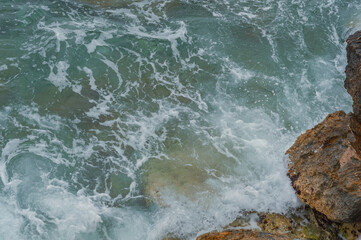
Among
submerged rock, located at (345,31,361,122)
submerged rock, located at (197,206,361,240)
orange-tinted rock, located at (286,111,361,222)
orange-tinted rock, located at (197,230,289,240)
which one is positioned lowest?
submerged rock, located at (197,206,361,240)

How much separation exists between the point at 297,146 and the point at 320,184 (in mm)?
1760

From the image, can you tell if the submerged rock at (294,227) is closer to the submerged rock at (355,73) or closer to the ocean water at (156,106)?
the ocean water at (156,106)

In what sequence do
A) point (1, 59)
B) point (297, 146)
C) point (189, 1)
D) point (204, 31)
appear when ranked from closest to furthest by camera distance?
point (297, 146) < point (1, 59) < point (204, 31) < point (189, 1)

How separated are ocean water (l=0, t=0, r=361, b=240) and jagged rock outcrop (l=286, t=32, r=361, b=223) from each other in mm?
671

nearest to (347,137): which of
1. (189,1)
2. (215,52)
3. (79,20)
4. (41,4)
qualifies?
(215,52)

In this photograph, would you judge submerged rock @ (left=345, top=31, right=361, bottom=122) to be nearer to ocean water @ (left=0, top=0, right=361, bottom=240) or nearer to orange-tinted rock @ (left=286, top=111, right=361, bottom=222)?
orange-tinted rock @ (left=286, top=111, right=361, bottom=222)

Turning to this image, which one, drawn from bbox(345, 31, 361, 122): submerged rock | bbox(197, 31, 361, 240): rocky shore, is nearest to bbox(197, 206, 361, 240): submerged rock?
bbox(197, 31, 361, 240): rocky shore

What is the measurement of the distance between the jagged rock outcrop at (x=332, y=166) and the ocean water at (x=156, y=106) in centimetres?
67

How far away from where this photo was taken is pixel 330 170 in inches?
347

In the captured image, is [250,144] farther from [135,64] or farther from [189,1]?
[189,1]

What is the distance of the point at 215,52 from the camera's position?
50.6ft

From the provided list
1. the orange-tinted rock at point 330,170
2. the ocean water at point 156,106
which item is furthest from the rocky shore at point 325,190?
the ocean water at point 156,106

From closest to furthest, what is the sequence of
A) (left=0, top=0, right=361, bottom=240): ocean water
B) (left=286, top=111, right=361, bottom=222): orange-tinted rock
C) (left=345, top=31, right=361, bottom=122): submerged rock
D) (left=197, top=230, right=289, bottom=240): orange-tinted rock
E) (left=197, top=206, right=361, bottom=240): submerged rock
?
(left=197, top=230, right=289, bottom=240): orange-tinted rock < (left=286, top=111, right=361, bottom=222): orange-tinted rock < (left=197, top=206, right=361, bottom=240): submerged rock < (left=0, top=0, right=361, bottom=240): ocean water < (left=345, top=31, right=361, bottom=122): submerged rock

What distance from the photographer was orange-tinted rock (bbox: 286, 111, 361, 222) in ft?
27.2
